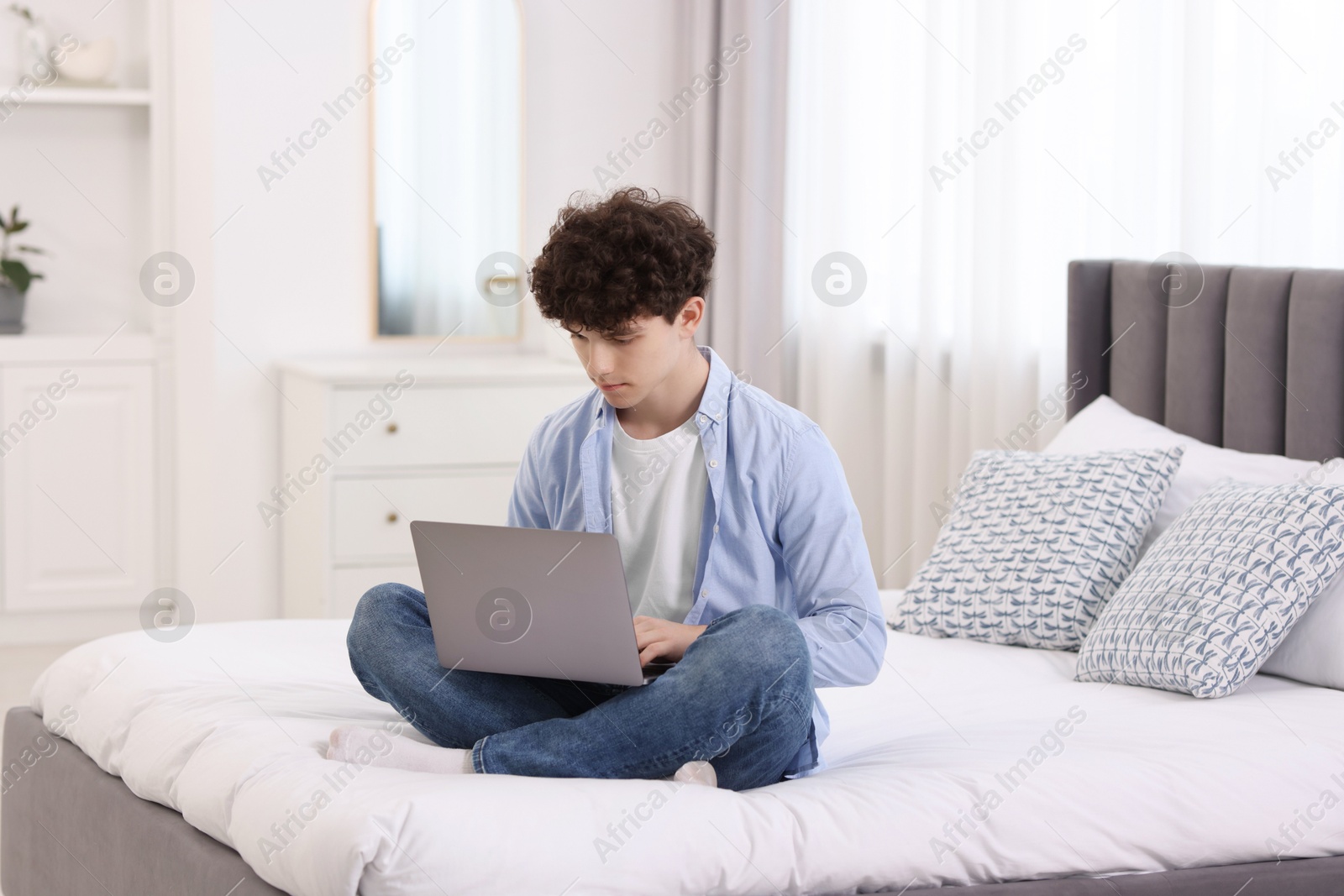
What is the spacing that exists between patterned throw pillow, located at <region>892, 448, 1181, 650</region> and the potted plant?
8.17 ft

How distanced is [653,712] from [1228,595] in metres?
0.88

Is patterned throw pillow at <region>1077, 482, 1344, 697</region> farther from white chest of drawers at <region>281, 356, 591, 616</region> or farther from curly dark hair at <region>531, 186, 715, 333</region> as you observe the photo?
white chest of drawers at <region>281, 356, 591, 616</region>

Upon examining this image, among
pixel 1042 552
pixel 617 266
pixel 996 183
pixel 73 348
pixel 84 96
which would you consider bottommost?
pixel 1042 552

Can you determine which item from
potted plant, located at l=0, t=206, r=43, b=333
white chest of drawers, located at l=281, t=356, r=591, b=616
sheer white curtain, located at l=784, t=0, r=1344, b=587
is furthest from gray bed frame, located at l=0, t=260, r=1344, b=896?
potted plant, located at l=0, t=206, r=43, b=333

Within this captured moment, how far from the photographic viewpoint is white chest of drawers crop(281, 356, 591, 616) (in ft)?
10.7

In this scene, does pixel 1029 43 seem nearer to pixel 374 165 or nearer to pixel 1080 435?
pixel 1080 435

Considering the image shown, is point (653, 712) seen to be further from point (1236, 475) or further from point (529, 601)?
point (1236, 475)

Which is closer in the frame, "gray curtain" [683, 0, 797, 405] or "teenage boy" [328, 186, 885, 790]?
"teenage boy" [328, 186, 885, 790]

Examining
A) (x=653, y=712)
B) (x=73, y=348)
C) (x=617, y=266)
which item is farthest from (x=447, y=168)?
(x=653, y=712)

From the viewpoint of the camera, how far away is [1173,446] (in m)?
→ 2.36

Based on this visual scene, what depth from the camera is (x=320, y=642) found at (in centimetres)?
208

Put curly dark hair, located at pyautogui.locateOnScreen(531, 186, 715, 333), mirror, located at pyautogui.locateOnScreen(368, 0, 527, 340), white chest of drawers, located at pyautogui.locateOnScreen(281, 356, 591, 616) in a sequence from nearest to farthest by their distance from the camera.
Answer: curly dark hair, located at pyautogui.locateOnScreen(531, 186, 715, 333)
white chest of drawers, located at pyautogui.locateOnScreen(281, 356, 591, 616)
mirror, located at pyautogui.locateOnScreen(368, 0, 527, 340)

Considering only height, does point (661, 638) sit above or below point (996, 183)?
below

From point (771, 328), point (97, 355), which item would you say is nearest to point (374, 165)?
point (97, 355)
